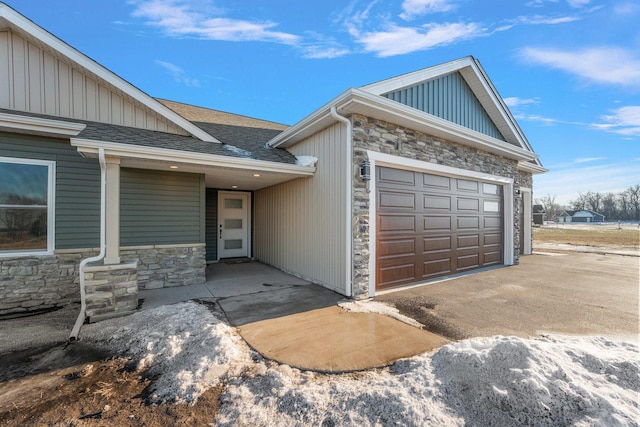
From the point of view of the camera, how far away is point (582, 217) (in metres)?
58.5

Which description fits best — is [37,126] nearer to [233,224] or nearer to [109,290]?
[109,290]

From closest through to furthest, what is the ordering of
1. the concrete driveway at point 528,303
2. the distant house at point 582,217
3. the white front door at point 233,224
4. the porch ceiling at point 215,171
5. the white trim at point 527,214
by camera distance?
the concrete driveway at point 528,303, the porch ceiling at point 215,171, the white front door at point 233,224, the white trim at point 527,214, the distant house at point 582,217

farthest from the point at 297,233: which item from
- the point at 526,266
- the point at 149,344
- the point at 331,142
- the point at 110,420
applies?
the point at 526,266

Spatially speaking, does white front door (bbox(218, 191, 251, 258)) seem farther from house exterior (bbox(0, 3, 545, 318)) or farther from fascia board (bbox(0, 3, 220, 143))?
fascia board (bbox(0, 3, 220, 143))

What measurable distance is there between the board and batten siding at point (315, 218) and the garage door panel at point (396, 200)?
90 centimetres

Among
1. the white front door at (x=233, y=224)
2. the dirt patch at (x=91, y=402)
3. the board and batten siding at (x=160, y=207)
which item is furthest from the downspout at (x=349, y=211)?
the white front door at (x=233, y=224)

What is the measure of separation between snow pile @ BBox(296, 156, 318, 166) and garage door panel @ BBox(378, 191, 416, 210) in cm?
163

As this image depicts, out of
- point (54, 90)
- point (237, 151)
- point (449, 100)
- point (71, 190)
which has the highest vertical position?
point (449, 100)

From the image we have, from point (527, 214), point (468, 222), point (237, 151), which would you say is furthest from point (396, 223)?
point (527, 214)

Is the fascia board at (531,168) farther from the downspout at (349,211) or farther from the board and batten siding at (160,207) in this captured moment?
the board and batten siding at (160,207)

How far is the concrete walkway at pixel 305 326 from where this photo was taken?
9.61 feet

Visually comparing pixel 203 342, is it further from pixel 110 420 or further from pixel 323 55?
pixel 323 55

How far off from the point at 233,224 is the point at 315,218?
4229mm

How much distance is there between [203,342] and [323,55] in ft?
23.1
